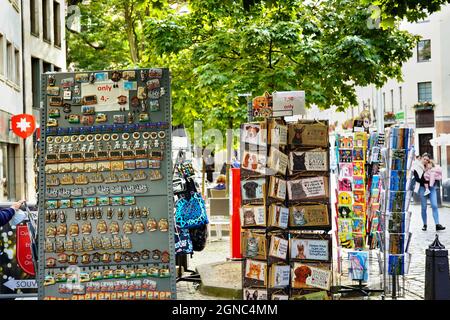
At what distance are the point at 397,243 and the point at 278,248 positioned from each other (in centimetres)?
189

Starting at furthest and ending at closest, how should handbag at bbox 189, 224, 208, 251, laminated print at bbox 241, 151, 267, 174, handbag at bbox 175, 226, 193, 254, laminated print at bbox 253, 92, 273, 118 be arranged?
handbag at bbox 189, 224, 208, 251 → handbag at bbox 175, 226, 193, 254 → laminated print at bbox 253, 92, 273, 118 → laminated print at bbox 241, 151, 267, 174

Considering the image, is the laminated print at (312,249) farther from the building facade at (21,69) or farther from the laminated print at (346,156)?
the building facade at (21,69)

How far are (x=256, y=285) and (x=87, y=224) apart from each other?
214cm

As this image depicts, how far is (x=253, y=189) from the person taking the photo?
27.2 ft

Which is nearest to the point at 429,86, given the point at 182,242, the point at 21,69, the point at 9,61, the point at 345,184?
the point at 21,69

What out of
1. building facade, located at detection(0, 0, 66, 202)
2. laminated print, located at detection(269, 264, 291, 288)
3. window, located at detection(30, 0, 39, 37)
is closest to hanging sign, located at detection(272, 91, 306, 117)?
laminated print, located at detection(269, 264, 291, 288)

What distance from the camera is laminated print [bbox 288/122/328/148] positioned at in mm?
8156

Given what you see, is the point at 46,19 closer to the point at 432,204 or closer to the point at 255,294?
the point at 432,204

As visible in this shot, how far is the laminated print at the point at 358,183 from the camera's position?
1040 centimetres

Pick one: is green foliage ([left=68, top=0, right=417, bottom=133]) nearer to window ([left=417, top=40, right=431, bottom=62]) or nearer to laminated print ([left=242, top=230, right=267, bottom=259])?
laminated print ([left=242, top=230, right=267, bottom=259])

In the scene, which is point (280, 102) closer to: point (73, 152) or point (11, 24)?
point (73, 152)

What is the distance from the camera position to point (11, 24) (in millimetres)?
26344

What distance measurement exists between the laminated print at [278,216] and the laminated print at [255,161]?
427 mm

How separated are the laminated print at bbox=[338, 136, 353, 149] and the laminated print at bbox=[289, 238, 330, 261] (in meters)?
2.67
